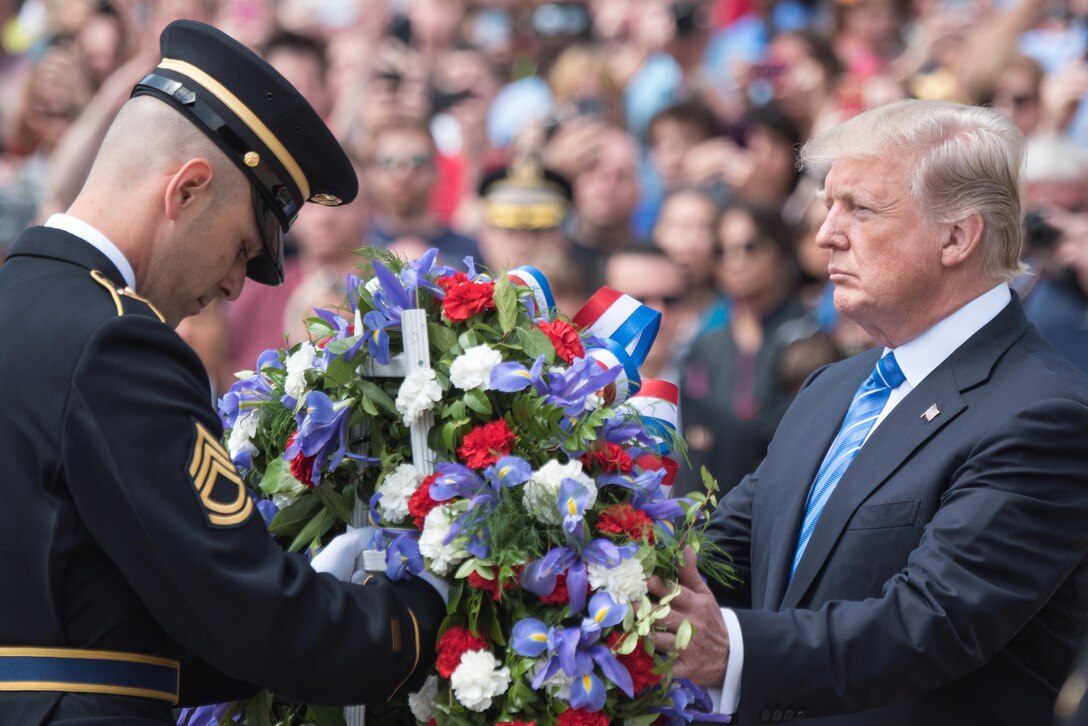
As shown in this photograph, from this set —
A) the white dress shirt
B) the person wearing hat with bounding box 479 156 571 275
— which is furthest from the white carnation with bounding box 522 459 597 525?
the person wearing hat with bounding box 479 156 571 275

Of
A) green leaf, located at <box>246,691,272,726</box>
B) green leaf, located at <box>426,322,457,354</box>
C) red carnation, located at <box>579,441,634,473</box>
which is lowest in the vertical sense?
green leaf, located at <box>246,691,272,726</box>

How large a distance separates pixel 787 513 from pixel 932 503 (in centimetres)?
45

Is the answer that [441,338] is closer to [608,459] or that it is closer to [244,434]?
[608,459]

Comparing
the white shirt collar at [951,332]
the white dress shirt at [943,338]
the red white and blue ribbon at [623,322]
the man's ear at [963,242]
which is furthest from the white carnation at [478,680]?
the man's ear at [963,242]

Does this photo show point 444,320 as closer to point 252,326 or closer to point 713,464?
point 713,464

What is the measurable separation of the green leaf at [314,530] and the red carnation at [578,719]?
68 centimetres

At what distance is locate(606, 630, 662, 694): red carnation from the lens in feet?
9.70

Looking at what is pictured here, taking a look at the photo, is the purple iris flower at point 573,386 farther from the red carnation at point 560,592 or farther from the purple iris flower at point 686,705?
the purple iris flower at point 686,705

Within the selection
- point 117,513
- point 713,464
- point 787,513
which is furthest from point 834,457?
point 713,464

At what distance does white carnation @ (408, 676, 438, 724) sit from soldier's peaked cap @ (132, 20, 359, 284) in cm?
94

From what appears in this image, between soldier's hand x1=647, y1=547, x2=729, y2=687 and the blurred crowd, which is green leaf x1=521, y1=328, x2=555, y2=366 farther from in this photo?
the blurred crowd

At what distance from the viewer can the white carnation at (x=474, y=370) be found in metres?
2.98

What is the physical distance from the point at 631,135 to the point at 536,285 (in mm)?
6339

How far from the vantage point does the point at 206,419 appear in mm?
2799
